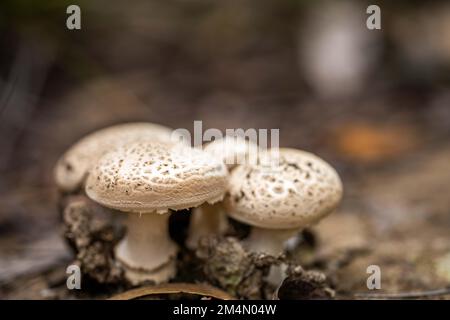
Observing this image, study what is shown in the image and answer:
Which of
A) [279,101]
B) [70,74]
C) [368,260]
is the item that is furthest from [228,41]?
[368,260]

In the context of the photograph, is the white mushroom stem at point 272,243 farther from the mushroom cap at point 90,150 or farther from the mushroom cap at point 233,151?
the mushroom cap at point 90,150

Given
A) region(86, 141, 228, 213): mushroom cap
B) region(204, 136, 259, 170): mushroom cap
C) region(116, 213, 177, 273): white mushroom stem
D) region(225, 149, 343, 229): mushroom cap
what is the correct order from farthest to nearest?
region(204, 136, 259, 170): mushroom cap
region(116, 213, 177, 273): white mushroom stem
region(225, 149, 343, 229): mushroom cap
region(86, 141, 228, 213): mushroom cap

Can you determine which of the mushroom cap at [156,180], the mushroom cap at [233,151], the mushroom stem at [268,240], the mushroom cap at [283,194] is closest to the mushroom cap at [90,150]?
the mushroom cap at [233,151]

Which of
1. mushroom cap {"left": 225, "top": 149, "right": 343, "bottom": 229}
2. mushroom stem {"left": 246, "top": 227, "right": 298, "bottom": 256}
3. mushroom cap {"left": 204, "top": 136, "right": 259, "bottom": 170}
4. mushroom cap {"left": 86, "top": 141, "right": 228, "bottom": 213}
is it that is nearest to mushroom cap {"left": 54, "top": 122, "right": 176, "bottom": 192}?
mushroom cap {"left": 204, "top": 136, "right": 259, "bottom": 170}

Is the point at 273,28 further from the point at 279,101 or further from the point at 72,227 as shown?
the point at 72,227

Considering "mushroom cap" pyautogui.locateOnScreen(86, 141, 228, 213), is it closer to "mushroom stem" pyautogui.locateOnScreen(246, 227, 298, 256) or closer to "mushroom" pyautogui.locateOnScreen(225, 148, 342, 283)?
"mushroom" pyautogui.locateOnScreen(225, 148, 342, 283)

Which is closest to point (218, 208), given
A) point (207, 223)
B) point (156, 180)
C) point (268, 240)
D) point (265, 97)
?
point (207, 223)

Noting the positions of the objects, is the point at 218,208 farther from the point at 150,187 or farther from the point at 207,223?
the point at 150,187
